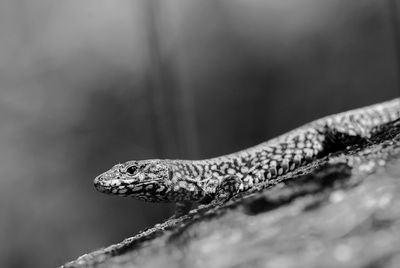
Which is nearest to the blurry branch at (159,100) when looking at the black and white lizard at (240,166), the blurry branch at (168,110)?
the blurry branch at (168,110)

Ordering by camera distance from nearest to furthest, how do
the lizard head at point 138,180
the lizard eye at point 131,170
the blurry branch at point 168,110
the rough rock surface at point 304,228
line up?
the rough rock surface at point 304,228 < the lizard head at point 138,180 < the lizard eye at point 131,170 < the blurry branch at point 168,110

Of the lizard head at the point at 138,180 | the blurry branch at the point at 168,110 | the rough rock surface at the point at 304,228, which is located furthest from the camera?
the blurry branch at the point at 168,110

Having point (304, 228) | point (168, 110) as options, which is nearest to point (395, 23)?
point (168, 110)

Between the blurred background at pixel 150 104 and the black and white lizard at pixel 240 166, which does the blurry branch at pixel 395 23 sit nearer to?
the blurred background at pixel 150 104

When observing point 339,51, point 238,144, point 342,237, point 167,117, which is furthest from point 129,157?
point 342,237

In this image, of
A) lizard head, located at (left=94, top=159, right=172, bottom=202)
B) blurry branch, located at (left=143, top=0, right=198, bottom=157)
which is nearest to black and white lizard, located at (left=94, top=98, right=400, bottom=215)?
lizard head, located at (left=94, top=159, right=172, bottom=202)

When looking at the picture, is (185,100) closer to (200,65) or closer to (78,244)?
(200,65)

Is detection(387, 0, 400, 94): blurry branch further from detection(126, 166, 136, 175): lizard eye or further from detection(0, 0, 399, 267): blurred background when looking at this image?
detection(126, 166, 136, 175): lizard eye
